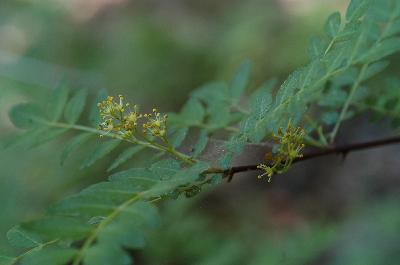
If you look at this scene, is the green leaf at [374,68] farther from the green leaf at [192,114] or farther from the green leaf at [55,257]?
the green leaf at [55,257]

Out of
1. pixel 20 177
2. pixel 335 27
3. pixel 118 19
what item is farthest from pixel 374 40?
pixel 118 19

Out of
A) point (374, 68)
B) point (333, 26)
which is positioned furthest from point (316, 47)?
point (374, 68)

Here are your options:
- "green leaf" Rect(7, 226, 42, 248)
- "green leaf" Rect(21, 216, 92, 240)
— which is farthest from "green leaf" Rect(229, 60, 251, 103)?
"green leaf" Rect(21, 216, 92, 240)

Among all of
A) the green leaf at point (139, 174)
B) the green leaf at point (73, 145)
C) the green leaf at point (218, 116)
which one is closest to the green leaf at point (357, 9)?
the green leaf at point (218, 116)

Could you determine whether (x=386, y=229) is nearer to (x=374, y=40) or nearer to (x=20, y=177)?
(x=374, y=40)

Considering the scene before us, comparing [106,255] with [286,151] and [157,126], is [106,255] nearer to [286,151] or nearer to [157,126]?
[157,126]

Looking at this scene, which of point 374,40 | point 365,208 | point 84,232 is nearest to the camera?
point 84,232

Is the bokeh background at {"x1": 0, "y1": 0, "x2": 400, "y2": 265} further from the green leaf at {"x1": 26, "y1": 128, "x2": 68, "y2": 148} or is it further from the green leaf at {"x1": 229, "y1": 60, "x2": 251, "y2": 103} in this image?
the green leaf at {"x1": 26, "y1": 128, "x2": 68, "y2": 148}
